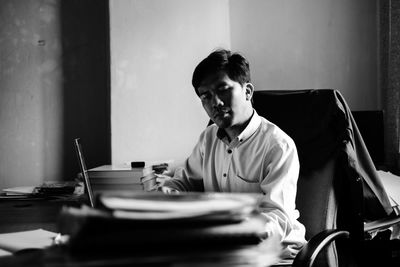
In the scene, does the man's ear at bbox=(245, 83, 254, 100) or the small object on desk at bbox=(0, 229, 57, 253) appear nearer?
the small object on desk at bbox=(0, 229, 57, 253)

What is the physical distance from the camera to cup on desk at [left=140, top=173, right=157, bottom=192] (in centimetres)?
181

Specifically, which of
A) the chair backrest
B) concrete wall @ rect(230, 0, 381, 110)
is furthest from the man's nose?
concrete wall @ rect(230, 0, 381, 110)

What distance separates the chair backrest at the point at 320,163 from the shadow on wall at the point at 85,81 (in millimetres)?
1189

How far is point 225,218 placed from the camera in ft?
1.65

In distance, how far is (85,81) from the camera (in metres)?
2.48

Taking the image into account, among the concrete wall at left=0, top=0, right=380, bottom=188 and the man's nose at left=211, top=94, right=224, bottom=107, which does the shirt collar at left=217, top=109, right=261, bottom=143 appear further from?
the concrete wall at left=0, top=0, right=380, bottom=188

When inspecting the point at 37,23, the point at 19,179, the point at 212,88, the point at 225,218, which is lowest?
the point at 19,179

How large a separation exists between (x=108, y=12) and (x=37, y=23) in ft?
1.40

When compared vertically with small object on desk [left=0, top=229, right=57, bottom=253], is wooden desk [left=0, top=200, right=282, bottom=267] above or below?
above

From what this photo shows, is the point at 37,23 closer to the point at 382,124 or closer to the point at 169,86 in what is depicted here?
the point at 169,86

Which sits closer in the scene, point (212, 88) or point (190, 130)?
point (212, 88)

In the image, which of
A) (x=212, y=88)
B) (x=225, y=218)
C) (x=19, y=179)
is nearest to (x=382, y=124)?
(x=212, y=88)

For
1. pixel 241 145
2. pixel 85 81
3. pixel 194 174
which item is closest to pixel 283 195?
pixel 241 145

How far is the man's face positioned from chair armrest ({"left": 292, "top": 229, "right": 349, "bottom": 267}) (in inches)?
18.0
